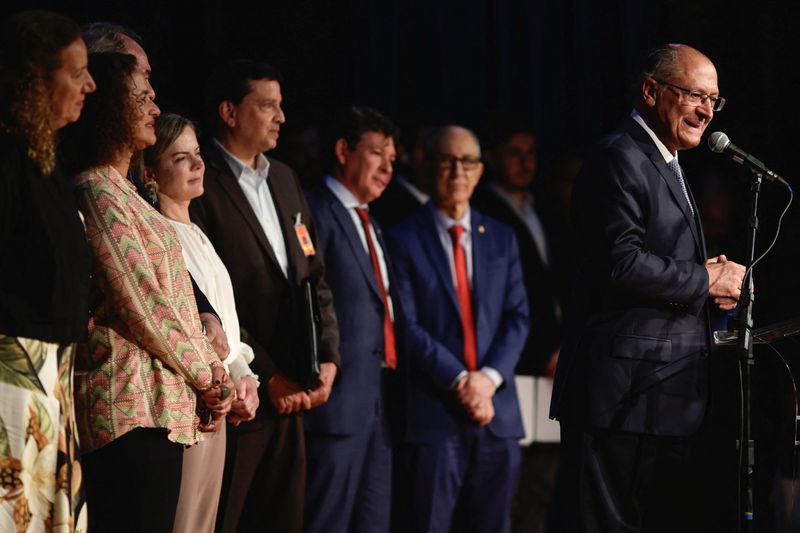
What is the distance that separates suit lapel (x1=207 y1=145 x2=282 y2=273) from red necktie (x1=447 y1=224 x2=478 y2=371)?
1162mm

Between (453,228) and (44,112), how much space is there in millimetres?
2563

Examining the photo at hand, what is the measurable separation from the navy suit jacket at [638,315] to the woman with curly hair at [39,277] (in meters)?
1.42

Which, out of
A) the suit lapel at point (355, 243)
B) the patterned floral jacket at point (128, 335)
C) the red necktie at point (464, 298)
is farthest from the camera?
the red necktie at point (464, 298)

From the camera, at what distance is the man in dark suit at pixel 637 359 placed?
11.4 feet

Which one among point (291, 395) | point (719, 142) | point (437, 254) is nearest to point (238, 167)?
point (291, 395)

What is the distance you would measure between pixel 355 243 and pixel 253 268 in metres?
0.69

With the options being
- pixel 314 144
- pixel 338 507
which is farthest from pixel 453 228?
pixel 338 507

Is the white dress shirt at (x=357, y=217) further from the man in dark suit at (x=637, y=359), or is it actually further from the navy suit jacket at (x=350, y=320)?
the man in dark suit at (x=637, y=359)

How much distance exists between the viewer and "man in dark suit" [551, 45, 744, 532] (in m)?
3.49

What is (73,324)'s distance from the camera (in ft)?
9.09

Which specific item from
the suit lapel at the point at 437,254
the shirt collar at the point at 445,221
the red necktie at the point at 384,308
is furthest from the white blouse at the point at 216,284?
the shirt collar at the point at 445,221

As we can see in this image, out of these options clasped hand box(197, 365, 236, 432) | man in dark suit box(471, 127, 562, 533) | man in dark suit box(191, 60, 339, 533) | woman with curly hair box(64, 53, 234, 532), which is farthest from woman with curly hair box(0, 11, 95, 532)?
man in dark suit box(471, 127, 562, 533)

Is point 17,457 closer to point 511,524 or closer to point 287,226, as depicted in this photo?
point 287,226

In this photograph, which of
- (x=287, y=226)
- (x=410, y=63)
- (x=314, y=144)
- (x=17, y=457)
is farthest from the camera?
(x=410, y=63)
